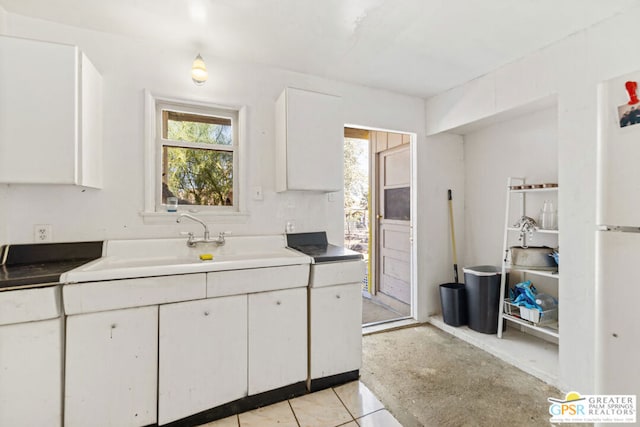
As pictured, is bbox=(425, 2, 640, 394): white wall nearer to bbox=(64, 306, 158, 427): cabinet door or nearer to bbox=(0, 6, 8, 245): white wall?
bbox=(64, 306, 158, 427): cabinet door

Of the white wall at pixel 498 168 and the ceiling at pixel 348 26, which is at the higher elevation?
the ceiling at pixel 348 26

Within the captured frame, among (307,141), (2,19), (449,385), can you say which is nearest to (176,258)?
(307,141)

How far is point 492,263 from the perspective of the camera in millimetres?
2963

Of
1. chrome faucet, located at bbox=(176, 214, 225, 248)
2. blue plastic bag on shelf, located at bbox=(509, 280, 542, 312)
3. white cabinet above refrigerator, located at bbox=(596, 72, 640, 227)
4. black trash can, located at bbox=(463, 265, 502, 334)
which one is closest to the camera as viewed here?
white cabinet above refrigerator, located at bbox=(596, 72, 640, 227)

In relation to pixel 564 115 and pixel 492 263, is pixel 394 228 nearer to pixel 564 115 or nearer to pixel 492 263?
pixel 492 263

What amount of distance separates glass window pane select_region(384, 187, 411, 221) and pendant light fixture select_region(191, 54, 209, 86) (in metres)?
2.38

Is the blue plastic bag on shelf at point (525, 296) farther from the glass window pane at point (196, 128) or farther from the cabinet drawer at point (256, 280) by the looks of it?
the glass window pane at point (196, 128)

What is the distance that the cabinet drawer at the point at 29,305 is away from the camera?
1289 mm

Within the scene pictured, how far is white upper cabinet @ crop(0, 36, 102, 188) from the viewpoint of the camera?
1.55 meters

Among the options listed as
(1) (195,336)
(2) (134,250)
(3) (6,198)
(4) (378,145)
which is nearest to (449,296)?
(4) (378,145)

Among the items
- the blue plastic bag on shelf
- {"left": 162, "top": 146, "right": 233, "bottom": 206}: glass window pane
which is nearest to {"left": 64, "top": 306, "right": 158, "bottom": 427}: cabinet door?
{"left": 162, "top": 146, "right": 233, "bottom": 206}: glass window pane

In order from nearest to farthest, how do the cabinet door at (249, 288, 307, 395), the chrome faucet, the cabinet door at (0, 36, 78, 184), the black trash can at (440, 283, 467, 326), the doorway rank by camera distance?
the cabinet door at (0, 36, 78, 184) < the cabinet door at (249, 288, 307, 395) < the chrome faucet < the black trash can at (440, 283, 467, 326) < the doorway

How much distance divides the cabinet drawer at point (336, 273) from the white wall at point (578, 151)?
4.67 feet

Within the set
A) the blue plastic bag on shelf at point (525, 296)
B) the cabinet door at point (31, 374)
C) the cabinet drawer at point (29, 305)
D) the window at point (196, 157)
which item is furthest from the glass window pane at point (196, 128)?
the blue plastic bag on shelf at point (525, 296)
